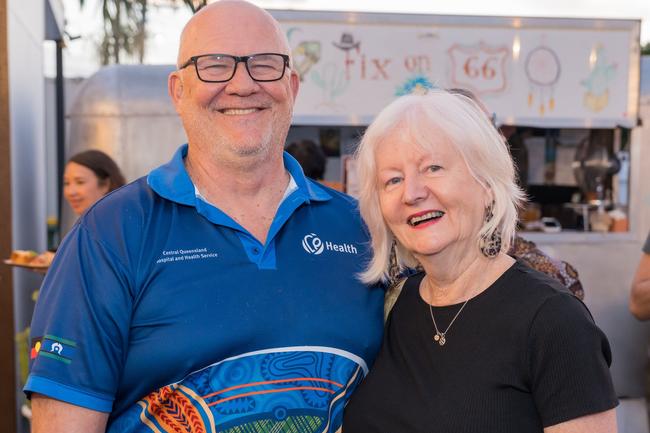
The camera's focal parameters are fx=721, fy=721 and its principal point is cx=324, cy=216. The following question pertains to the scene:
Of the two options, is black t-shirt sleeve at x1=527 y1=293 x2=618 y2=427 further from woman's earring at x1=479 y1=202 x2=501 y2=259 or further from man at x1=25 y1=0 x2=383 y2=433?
man at x1=25 y1=0 x2=383 y2=433

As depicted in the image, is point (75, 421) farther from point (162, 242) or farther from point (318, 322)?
point (318, 322)

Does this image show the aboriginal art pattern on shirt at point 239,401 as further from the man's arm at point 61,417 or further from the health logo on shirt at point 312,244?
the health logo on shirt at point 312,244

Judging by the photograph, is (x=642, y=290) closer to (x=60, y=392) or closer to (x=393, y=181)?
(x=393, y=181)

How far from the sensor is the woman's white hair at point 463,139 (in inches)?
82.4

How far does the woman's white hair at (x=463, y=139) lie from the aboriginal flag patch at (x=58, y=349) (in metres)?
0.91

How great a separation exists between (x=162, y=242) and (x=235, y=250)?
209mm

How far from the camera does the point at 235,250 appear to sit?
2.09 m

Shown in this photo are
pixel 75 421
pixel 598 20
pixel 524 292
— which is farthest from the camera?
pixel 598 20

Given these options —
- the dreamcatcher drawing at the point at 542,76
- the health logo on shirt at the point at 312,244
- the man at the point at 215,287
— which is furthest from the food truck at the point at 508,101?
the health logo on shirt at the point at 312,244

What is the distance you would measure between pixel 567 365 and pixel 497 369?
0.19 meters

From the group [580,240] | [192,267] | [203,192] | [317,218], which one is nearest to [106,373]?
[192,267]

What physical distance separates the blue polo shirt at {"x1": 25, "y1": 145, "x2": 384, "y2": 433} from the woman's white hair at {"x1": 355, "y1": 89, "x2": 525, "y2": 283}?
0.33 meters

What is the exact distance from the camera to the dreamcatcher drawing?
6.02 m

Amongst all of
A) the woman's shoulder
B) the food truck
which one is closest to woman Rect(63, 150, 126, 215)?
the food truck
